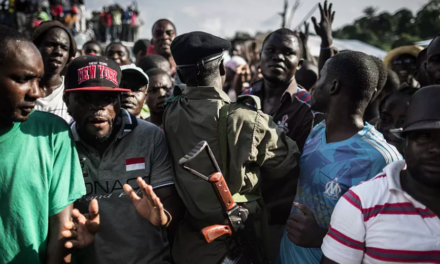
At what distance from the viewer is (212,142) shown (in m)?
2.25

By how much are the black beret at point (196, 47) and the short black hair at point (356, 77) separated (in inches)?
29.9

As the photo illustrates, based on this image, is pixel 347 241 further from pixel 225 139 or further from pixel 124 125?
pixel 124 125

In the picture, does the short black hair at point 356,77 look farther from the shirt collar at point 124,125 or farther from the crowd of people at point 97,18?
the crowd of people at point 97,18

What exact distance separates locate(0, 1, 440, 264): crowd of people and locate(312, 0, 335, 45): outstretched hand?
1.37 meters

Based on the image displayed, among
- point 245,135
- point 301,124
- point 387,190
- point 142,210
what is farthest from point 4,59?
point 301,124

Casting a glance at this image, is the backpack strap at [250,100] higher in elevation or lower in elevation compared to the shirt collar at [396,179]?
higher

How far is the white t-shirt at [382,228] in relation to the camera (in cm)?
156

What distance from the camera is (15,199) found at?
5.52ft

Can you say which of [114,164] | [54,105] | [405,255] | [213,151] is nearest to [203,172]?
[213,151]

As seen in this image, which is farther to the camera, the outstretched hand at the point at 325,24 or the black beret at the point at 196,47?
the outstretched hand at the point at 325,24

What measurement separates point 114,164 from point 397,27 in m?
41.6

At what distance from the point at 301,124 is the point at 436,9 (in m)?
31.3

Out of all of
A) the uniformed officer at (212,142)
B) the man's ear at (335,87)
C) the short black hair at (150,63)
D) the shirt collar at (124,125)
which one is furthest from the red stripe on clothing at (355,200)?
the short black hair at (150,63)

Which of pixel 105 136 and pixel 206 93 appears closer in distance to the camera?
pixel 105 136
